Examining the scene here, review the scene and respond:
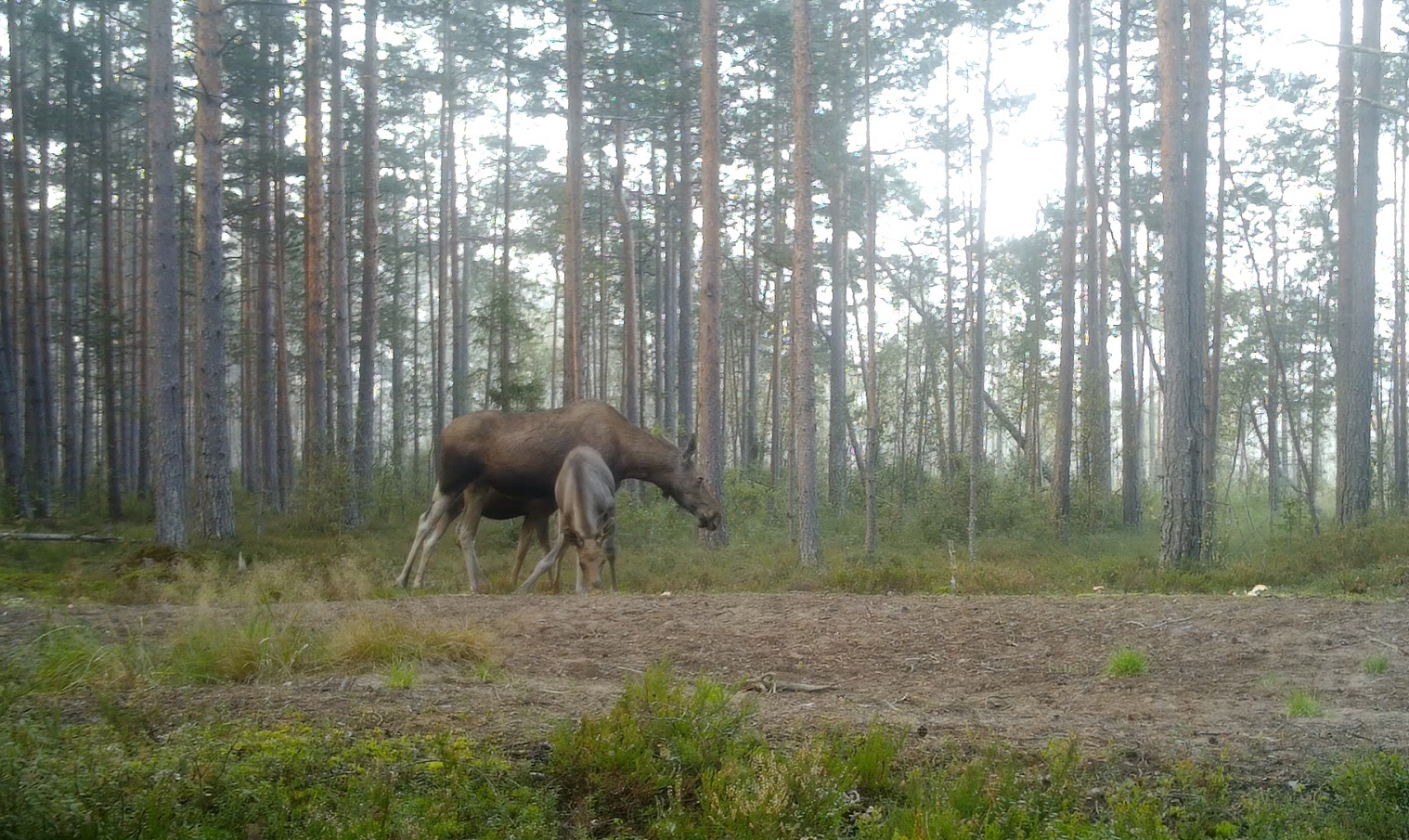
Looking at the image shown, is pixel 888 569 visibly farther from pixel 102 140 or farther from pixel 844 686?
pixel 102 140

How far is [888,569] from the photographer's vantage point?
45.0 feet

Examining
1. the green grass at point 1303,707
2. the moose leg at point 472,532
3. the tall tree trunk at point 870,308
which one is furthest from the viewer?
the tall tree trunk at point 870,308

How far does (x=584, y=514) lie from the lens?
12961 mm

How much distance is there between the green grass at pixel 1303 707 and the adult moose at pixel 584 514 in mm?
8116

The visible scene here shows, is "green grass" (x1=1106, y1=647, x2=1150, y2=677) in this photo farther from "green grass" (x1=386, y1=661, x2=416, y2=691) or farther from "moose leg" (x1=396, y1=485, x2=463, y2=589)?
"moose leg" (x1=396, y1=485, x2=463, y2=589)

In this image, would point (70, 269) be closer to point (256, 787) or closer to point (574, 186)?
point (574, 186)

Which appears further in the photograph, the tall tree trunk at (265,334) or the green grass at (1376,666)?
the tall tree trunk at (265,334)

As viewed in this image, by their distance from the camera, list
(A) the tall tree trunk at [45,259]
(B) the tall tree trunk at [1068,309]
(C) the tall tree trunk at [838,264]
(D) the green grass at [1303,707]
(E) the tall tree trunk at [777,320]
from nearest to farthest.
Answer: (D) the green grass at [1303,707] → (B) the tall tree trunk at [1068,309] → (A) the tall tree trunk at [45,259] → (C) the tall tree trunk at [838,264] → (E) the tall tree trunk at [777,320]

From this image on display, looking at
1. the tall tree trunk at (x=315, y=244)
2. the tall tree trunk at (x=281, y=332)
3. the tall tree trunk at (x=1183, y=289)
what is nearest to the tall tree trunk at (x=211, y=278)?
the tall tree trunk at (x=315, y=244)

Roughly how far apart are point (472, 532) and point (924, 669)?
8312 mm

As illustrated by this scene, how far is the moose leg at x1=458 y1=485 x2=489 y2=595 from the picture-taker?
14.0 metres

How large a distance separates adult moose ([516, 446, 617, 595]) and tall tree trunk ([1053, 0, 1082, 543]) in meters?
13.1

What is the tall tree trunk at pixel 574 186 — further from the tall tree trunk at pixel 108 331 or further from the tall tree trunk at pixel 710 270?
the tall tree trunk at pixel 108 331

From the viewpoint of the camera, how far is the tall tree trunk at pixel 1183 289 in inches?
573
